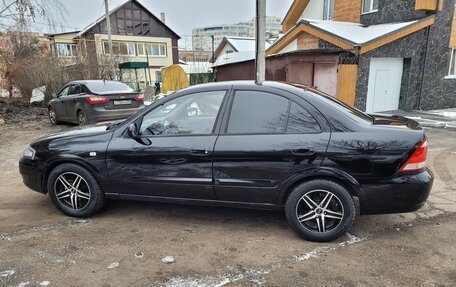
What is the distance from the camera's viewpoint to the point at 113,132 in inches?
151

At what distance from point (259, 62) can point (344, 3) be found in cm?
1159

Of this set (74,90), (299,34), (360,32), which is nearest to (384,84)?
(360,32)

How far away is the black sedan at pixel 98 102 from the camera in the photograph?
934 cm

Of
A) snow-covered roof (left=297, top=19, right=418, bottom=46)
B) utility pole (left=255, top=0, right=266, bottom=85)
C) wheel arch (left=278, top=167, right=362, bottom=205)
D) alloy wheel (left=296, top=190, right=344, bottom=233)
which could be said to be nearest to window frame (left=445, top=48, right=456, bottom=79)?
snow-covered roof (left=297, top=19, right=418, bottom=46)

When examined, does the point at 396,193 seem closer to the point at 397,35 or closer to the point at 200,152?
the point at 200,152

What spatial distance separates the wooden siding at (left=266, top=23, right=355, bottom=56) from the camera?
1378 cm

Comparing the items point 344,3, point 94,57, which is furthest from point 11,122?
point 344,3

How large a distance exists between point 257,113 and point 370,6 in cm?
1565

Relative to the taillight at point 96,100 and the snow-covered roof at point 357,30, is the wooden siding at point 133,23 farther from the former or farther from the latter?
the taillight at point 96,100

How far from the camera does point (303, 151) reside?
127 inches

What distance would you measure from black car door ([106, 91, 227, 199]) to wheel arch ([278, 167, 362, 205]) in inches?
32.1

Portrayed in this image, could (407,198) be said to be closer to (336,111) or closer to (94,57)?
(336,111)

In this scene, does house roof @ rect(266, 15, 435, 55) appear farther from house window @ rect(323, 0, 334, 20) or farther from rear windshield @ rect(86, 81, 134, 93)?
rear windshield @ rect(86, 81, 134, 93)

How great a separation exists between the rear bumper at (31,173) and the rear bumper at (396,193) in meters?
3.70
